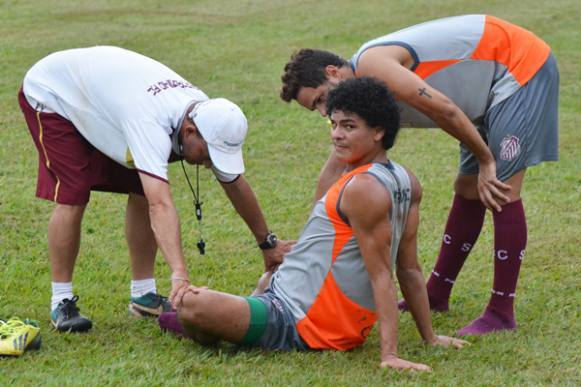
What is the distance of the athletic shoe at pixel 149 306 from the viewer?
5.48 m

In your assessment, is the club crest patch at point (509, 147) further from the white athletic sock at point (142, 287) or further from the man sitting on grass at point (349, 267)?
the white athletic sock at point (142, 287)

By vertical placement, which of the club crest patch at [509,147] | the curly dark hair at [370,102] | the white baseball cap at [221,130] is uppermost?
the curly dark hair at [370,102]

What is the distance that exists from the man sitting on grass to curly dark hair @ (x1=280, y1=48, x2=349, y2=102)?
11.1 inches

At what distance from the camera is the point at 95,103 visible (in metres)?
5.01

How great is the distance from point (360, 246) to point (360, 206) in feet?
0.61

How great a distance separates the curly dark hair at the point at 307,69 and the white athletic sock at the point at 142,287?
135 cm

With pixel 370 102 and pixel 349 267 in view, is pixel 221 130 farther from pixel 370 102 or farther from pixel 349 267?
pixel 349 267

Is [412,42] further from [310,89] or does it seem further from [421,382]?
[421,382]

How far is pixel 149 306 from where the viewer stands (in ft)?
18.0

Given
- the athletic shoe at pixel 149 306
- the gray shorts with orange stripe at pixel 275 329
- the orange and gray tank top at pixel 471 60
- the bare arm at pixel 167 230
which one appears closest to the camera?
the bare arm at pixel 167 230

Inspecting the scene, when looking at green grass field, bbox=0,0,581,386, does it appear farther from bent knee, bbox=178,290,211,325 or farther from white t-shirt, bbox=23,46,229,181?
white t-shirt, bbox=23,46,229,181

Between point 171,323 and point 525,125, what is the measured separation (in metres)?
1.97

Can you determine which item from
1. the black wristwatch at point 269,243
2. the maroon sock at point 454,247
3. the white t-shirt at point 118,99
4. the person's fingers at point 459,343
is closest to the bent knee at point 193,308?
the white t-shirt at point 118,99

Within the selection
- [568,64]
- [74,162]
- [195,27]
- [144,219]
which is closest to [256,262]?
[144,219]
